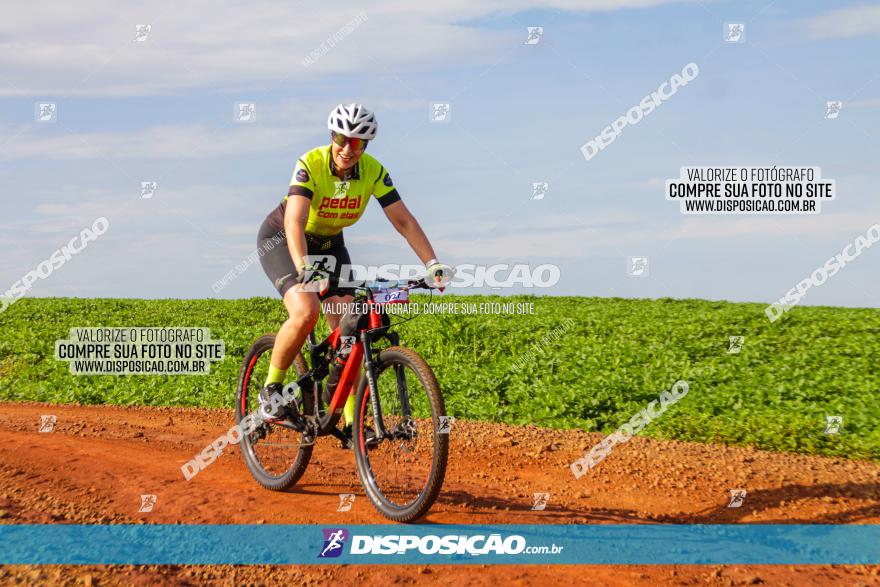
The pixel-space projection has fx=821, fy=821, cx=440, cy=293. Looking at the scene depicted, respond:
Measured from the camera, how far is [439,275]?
263 inches

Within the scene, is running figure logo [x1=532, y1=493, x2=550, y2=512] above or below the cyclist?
below

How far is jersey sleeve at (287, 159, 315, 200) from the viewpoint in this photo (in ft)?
22.6

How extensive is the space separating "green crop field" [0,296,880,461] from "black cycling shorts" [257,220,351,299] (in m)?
0.91

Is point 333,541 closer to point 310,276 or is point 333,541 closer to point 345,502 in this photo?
point 345,502

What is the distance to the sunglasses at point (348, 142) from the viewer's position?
675 centimetres

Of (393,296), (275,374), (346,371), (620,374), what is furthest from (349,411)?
(620,374)

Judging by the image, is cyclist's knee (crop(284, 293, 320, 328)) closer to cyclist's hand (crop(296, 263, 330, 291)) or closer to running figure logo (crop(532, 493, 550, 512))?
cyclist's hand (crop(296, 263, 330, 291))

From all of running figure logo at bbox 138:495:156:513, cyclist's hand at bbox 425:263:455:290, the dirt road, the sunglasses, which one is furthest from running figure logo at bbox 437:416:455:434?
running figure logo at bbox 138:495:156:513

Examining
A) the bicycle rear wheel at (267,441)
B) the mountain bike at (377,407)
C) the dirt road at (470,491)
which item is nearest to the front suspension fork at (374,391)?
the mountain bike at (377,407)

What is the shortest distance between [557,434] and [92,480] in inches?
223

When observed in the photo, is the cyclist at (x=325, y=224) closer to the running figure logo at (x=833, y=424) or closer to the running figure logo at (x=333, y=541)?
the running figure logo at (x=333, y=541)

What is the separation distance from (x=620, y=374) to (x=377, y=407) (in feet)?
32.4

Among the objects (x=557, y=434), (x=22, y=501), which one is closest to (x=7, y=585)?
(x=22, y=501)

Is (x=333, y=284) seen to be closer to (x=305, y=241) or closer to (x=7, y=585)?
(x=305, y=241)
